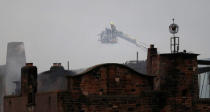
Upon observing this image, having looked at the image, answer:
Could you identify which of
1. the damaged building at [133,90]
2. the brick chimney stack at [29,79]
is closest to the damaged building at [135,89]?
the damaged building at [133,90]

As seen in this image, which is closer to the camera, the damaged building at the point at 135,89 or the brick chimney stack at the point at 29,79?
the damaged building at the point at 135,89

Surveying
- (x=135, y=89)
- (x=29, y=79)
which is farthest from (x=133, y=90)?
(x=29, y=79)

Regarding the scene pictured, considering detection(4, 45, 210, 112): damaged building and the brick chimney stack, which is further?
the brick chimney stack

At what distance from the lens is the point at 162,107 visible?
26375 mm

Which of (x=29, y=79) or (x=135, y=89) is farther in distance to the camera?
(x=29, y=79)

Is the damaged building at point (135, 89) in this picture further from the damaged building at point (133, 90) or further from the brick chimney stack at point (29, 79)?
the brick chimney stack at point (29, 79)

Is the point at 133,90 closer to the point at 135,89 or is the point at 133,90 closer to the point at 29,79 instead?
the point at 135,89

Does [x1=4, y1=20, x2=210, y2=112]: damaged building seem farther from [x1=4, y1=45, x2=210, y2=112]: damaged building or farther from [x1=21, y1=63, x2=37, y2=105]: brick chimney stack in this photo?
[x1=21, y1=63, x2=37, y2=105]: brick chimney stack

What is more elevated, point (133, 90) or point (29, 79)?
point (29, 79)

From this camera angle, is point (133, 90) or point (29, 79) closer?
point (133, 90)

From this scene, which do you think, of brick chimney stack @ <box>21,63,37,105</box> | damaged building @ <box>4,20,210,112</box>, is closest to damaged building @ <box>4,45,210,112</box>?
damaged building @ <box>4,20,210,112</box>

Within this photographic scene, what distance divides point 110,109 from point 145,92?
6.94 feet

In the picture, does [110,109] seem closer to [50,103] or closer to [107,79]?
[107,79]

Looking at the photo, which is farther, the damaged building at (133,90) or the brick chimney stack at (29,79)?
the brick chimney stack at (29,79)
